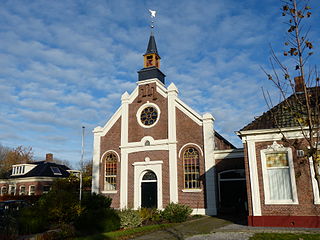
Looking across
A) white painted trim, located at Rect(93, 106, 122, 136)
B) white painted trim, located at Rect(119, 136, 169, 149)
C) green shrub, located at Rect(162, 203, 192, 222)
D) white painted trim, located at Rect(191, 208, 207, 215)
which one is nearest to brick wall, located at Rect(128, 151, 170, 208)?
white painted trim, located at Rect(119, 136, 169, 149)

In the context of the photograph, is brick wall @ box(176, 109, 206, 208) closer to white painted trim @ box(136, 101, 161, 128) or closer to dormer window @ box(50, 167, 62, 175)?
white painted trim @ box(136, 101, 161, 128)

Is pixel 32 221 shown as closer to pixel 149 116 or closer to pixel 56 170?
pixel 149 116

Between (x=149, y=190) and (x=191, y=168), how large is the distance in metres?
4.00

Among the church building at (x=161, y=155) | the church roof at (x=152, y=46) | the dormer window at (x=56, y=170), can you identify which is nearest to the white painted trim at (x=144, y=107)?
the church building at (x=161, y=155)

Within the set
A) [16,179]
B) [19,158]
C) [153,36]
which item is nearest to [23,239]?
[153,36]

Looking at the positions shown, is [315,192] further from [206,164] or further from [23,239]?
[23,239]

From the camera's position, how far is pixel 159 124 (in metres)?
24.8

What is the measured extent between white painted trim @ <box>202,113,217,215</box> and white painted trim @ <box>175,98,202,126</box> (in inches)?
20.8

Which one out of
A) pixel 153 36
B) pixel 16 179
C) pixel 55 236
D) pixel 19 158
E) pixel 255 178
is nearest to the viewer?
pixel 55 236

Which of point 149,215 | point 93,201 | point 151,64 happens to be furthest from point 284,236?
point 151,64

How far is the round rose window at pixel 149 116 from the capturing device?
2527 centimetres

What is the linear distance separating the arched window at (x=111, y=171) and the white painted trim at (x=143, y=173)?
7.54ft

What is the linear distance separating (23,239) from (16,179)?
102 ft

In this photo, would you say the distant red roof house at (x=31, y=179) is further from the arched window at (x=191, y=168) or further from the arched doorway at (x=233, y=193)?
the arched doorway at (x=233, y=193)
